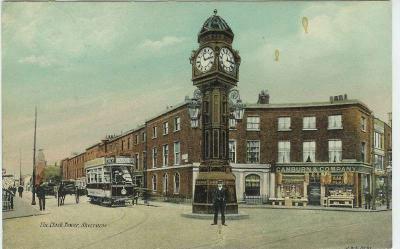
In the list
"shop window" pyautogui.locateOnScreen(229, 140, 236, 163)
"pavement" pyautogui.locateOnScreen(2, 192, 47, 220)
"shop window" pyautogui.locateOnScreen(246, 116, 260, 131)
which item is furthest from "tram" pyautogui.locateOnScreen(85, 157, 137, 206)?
"shop window" pyautogui.locateOnScreen(246, 116, 260, 131)

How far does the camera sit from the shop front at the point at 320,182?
367 inches

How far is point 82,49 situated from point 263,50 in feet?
8.87

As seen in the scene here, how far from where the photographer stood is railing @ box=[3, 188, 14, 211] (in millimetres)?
8828

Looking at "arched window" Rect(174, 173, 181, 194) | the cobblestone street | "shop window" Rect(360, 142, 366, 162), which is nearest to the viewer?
the cobblestone street

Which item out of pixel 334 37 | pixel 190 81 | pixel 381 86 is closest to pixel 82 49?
pixel 190 81

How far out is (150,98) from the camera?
9.05 m

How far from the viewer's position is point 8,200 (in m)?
8.90

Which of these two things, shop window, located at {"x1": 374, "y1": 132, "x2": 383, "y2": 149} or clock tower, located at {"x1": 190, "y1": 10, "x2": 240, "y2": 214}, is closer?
clock tower, located at {"x1": 190, "y1": 10, "x2": 240, "y2": 214}

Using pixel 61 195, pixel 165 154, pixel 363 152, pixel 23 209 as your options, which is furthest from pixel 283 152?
pixel 23 209

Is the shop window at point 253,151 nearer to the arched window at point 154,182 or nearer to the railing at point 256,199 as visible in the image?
the railing at point 256,199

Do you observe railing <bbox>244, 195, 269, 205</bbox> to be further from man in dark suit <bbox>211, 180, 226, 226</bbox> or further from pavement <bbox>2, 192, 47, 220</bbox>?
pavement <bbox>2, 192, 47, 220</bbox>

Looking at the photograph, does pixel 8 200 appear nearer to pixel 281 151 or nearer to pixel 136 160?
pixel 136 160

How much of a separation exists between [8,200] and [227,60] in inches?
153

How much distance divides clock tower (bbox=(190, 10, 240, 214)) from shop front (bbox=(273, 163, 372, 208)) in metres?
0.82
